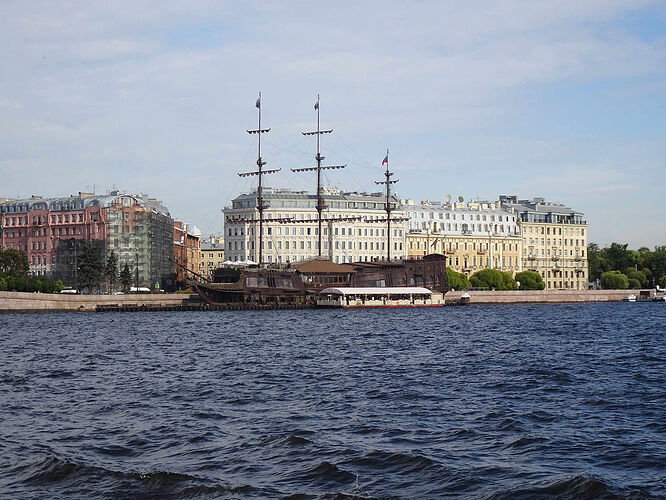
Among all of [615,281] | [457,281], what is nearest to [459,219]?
[457,281]

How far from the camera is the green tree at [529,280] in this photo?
142m

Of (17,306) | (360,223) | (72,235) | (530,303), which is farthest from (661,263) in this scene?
(17,306)

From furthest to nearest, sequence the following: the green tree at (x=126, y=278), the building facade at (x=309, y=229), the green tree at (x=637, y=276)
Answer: the green tree at (x=637, y=276)
the building facade at (x=309, y=229)
the green tree at (x=126, y=278)

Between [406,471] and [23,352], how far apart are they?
92.0 ft

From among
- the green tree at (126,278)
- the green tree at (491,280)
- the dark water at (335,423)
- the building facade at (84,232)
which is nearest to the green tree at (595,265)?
the green tree at (491,280)

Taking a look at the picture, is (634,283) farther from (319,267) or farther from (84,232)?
(84,232)

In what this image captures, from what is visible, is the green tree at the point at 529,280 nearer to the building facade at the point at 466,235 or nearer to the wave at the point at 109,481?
the building facade at the point at 466,235

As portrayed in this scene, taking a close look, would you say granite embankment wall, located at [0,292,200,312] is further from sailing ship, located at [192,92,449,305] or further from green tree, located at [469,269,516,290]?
green tree, located at [469,269,516,290]

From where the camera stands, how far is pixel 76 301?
93.0 metres

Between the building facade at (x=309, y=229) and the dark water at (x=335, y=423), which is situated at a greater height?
the building facade at (x=309, y=229)

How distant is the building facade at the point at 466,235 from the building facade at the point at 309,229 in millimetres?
4677

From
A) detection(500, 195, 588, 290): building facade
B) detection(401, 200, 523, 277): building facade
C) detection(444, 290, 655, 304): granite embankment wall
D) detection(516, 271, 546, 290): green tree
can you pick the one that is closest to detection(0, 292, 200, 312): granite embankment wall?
detection(444, 290, 655, 304): granite embankment wall

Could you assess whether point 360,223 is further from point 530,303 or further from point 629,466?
point 629,466

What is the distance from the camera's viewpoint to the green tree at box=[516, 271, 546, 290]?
142 m
